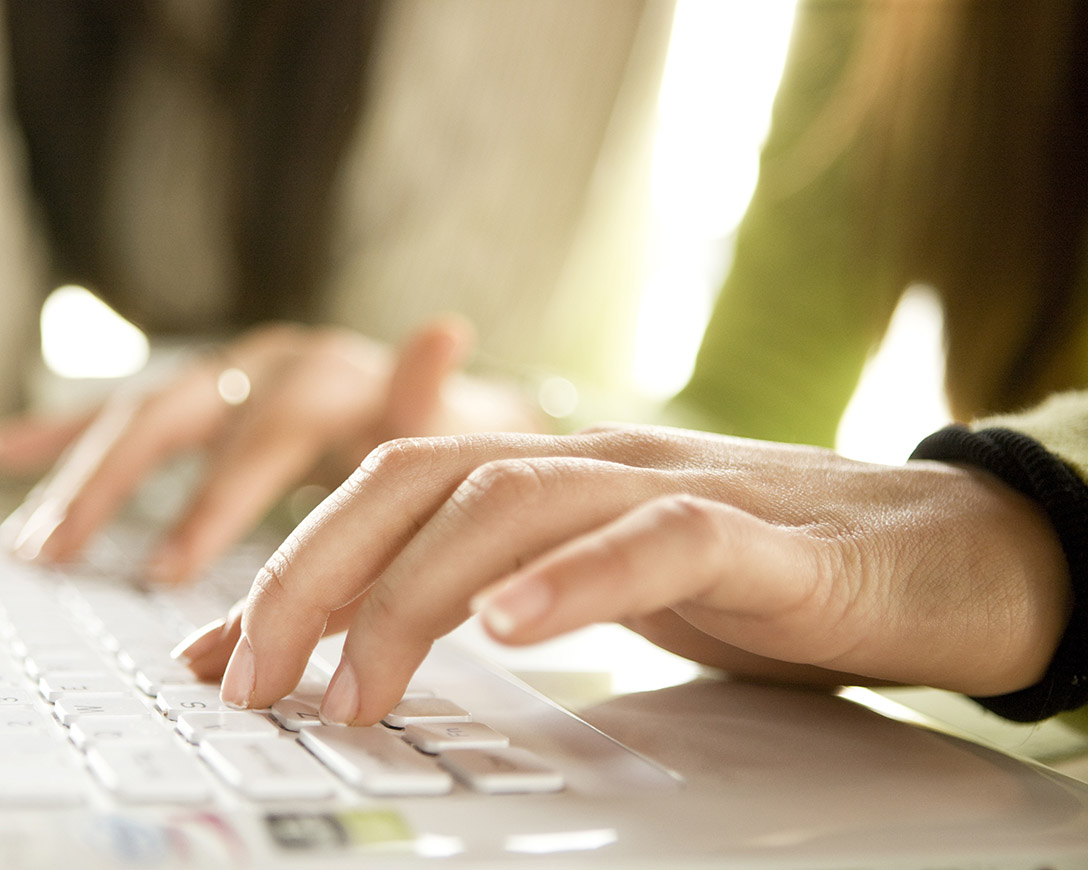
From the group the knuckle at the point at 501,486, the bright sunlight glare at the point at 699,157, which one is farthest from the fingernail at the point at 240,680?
the bright sunlight glare at the point at 699,157

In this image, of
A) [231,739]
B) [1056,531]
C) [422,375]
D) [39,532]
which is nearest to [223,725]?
[231,739]

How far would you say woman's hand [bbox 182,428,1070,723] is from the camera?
33cm

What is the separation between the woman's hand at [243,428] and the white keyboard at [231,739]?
29 centimetres

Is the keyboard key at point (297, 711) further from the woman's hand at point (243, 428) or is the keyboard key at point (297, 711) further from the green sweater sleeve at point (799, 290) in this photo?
the green sweater sleeve at point (799, 290)

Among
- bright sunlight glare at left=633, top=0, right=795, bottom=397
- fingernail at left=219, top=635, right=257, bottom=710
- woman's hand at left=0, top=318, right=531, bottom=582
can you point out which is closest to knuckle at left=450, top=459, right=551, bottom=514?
fingernail at left=219, top=635, right=257, bottom=710

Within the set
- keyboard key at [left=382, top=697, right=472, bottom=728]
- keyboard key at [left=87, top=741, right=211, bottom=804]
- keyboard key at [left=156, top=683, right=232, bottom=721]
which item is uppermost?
keyboard key at [left=87, top=741, right=211, bottom=804]

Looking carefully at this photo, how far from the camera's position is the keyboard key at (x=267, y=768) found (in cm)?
29

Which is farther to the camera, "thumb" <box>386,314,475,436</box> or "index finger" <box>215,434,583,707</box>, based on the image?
"thumb" <box>386,314,475,436</box>

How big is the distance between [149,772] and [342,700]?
84mm

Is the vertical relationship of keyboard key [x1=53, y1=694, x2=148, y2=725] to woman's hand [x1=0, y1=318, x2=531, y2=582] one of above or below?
below

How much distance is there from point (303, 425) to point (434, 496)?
519 millimetres

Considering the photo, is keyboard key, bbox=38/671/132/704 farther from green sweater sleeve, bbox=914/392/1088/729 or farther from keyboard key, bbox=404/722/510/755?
green sweater sleeve, bbox=914/392/1088/729

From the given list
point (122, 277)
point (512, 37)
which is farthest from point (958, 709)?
point (122, 277)

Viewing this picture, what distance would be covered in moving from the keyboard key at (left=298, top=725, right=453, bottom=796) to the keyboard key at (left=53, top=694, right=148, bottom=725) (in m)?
0.07
